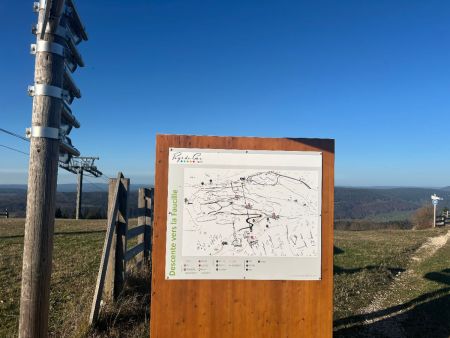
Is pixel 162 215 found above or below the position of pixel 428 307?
above

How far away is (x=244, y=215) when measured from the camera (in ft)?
14.9

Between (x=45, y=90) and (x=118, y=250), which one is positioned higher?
(x=45, y=90)

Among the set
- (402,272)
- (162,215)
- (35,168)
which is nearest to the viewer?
(35,168)

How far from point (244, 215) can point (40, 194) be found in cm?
201

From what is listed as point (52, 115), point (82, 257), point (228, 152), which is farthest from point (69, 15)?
point (82, 257)

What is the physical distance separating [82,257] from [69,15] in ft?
25.3

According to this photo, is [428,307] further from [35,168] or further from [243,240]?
[35,168]

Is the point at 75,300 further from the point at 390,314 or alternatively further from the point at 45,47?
the point at 390,314

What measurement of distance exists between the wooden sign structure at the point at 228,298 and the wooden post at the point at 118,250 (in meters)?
1.79

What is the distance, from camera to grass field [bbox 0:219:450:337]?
5324 millimetres

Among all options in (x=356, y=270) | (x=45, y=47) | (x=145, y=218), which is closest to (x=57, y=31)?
(x=45, y=47)

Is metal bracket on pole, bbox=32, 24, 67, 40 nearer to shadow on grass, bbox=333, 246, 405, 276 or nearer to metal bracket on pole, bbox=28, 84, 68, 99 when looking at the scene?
metal bracket on pole, bbox=28, 84, 68, 99

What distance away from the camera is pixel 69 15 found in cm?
395

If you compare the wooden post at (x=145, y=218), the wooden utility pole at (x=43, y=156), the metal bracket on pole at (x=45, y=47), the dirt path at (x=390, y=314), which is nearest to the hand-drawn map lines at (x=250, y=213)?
the wooden utility pole at (x=43, y=156)
